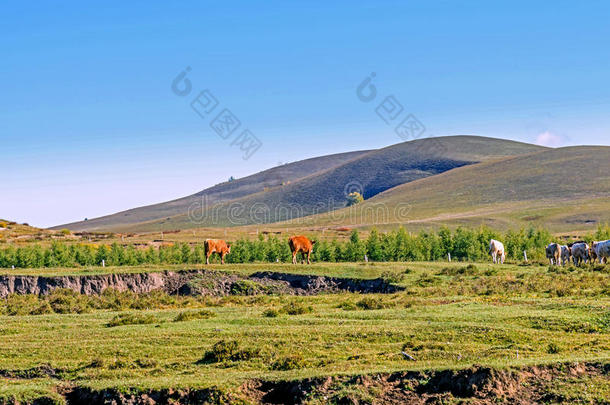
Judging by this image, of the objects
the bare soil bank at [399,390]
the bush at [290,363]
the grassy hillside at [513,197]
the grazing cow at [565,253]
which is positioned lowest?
the bare soil bank at [399,390]

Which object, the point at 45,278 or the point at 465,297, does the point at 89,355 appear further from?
the point at 45,278

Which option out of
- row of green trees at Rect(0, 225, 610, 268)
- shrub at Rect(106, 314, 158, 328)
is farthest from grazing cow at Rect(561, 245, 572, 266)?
shrub at Rect(106, 314, 158, 328)

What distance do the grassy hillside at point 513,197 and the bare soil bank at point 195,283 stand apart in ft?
280

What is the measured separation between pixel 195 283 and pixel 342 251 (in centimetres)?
2014

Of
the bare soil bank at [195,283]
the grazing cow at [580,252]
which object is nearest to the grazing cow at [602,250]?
the grazing cow at [580,252]

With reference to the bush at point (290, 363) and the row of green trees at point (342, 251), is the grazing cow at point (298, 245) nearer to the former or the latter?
the row of green trees at point (342, 251)

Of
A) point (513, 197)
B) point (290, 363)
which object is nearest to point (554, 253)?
point (290, 363)

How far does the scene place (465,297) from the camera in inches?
1097

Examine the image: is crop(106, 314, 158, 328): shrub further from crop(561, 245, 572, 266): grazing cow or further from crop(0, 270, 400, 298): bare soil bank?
crop(561, 245, 572, 266): grazing cow

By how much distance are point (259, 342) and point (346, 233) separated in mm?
86606

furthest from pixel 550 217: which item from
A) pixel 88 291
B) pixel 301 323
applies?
pixel 301 323

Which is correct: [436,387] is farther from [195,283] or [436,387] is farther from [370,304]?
[195,283]

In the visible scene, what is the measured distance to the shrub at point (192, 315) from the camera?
2420cm

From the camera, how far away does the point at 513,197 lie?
500ft
